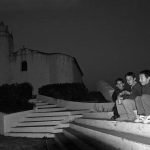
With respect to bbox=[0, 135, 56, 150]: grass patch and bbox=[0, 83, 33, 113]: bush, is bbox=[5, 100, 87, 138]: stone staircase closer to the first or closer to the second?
bbox=[0, 135, 56, 150]: grass patch

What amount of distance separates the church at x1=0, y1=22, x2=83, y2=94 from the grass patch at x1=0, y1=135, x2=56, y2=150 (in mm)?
16602

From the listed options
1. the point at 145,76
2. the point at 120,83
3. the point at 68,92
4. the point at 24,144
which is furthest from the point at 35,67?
the point at 145,76

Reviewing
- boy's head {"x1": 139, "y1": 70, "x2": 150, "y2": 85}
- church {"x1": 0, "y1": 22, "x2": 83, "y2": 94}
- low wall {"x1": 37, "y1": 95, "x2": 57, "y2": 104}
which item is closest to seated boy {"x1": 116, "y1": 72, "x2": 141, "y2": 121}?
boy's head {"x1": 139, "y1": 70, "x2": 150, "y2": 85}

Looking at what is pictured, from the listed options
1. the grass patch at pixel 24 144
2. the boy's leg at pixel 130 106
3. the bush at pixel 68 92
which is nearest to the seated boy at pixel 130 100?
the boy's leg at pixel 130 106

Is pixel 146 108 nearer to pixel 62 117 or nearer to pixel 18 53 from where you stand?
pixel 62 117

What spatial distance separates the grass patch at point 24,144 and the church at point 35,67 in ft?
54.5

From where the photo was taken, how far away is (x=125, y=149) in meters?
4.17

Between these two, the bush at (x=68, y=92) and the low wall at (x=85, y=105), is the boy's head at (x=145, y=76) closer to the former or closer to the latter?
the low wall at (x=85, y=105)

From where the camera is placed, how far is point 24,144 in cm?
1030

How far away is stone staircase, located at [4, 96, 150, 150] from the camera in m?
4.17

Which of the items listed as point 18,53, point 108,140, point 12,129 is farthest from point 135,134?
point 18,53

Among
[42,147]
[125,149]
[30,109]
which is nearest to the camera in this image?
[125,149]

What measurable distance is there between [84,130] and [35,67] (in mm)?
21230

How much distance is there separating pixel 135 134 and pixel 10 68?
26.3 m
